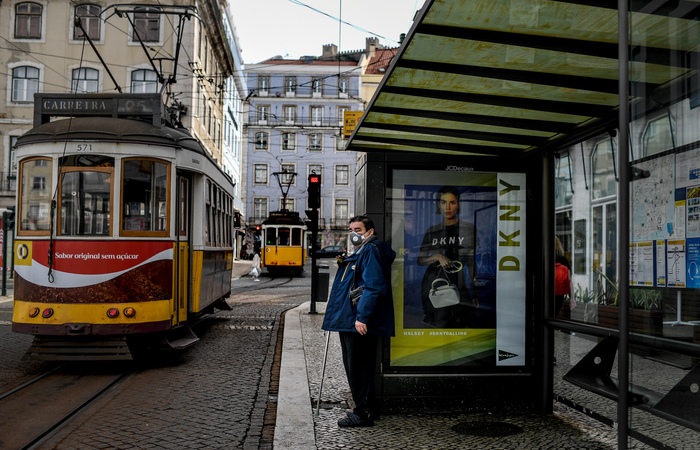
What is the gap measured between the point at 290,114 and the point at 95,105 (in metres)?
59.0

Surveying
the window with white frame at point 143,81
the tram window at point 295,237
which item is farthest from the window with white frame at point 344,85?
the tram window at point 295,237

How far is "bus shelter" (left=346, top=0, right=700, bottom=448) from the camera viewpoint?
10.1 feet

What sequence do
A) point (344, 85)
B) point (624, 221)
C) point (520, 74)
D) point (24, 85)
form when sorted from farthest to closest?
point (344, 85) < point (24, 85) < point (520, 74) < point (624, 221)

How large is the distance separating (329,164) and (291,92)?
7.90 metres

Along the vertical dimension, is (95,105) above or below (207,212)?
above

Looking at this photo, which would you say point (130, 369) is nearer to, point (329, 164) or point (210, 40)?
point (210, 40)

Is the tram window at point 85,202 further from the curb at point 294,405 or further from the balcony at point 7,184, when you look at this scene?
the balcony at point 7,184

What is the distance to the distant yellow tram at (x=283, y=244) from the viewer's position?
1288 inches

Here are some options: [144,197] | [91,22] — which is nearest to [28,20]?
[91,22]

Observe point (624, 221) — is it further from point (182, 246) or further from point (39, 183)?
Answer: point (39, 183)

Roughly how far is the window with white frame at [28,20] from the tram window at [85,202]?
28.8 meters

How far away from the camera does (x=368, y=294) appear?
17.3 feet

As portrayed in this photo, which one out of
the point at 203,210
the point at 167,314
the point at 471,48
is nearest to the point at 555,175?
the point at 471,48

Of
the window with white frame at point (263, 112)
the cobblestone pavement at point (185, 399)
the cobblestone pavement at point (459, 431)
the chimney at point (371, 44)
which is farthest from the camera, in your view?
the chimney at point (371, 44)
